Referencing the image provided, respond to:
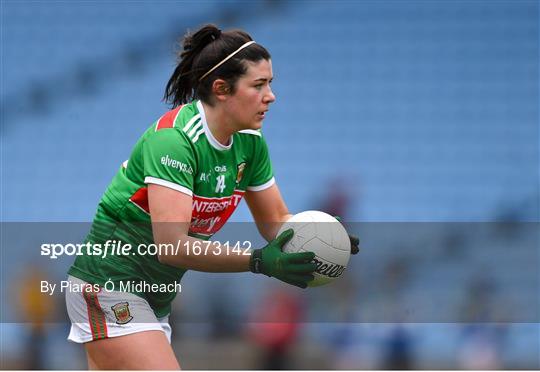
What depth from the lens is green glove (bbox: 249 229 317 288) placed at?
9.21ft

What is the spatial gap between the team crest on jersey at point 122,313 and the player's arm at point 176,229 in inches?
8.2

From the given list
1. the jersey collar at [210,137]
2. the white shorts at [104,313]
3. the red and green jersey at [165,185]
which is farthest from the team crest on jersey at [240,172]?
the white shorts at [104,313]

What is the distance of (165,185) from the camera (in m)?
2.75

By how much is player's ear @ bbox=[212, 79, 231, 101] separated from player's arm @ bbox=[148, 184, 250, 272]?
1.21 ft

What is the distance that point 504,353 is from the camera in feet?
20.5

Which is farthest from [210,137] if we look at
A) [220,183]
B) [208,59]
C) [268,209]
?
[268,209]

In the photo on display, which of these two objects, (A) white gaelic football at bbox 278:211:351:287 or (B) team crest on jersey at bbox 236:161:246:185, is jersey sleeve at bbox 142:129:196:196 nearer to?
(B) team crest on jersey at bbox 236:161:246:185

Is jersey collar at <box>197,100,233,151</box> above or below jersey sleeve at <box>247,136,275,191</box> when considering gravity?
above

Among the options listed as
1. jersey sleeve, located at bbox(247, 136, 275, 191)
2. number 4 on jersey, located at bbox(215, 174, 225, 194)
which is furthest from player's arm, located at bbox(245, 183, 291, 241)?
number 4 on jersey, located at bbox(215, 174, 225, 194)

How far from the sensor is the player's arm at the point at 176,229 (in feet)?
8.91

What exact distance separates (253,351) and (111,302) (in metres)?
3.35

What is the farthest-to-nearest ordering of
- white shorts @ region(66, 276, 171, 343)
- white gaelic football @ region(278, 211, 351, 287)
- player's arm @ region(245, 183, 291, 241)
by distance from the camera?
player's arm @ region(245, 183, 291, 241) < white gaelic football @ region(278, 211, 351, 287) < white shorts @ region(66, 276, 171, 343)

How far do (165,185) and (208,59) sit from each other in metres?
0.49

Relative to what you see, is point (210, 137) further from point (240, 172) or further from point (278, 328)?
point (278, 328)
